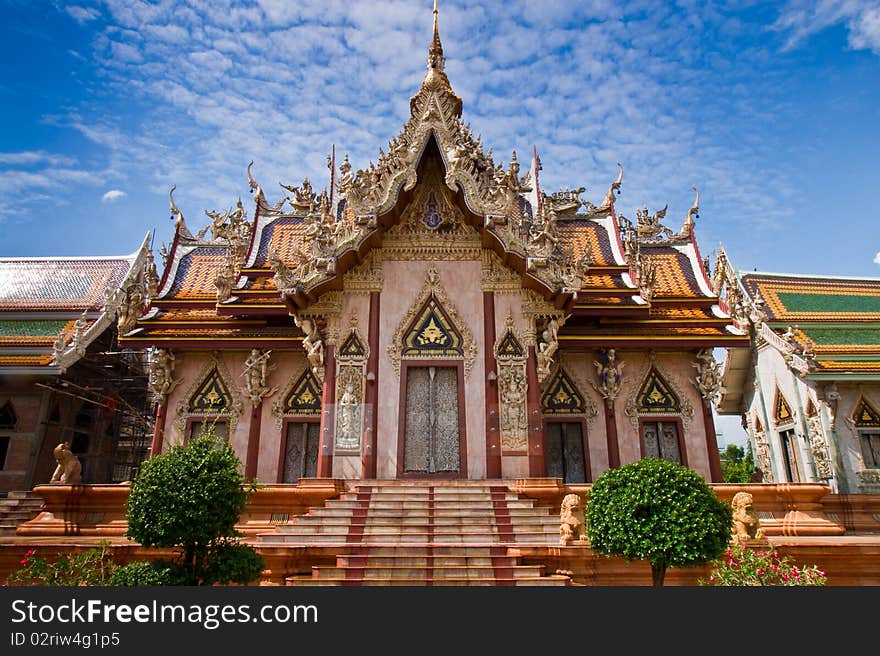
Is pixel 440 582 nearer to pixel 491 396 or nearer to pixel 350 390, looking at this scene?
pixel 491 396

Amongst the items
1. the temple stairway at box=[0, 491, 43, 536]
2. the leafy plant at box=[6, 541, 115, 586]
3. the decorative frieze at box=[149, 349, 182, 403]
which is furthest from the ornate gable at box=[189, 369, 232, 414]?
the leafy plant at box=[6, 541, 115, 586]

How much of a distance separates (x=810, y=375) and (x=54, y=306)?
2213 centimetres

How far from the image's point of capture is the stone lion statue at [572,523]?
8945 millimetres

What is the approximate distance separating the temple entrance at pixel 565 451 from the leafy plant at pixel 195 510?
26.7 ft

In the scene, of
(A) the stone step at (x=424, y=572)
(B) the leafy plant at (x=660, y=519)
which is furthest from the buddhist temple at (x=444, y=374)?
(B) the leafy plant at (x=660, y=519)

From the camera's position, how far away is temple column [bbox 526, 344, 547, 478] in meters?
11.4

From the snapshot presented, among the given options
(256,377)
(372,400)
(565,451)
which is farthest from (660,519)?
(256,377)

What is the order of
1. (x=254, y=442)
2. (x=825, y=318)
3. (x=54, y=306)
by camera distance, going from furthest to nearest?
(x=54, y=306), (x=825, y=318), (x=254, y=442)

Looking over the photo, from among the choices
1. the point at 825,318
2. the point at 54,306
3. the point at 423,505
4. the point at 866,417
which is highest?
the point at 54,306

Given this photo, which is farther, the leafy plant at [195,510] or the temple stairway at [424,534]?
the temple stairway at [424,534]

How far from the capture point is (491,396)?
11922mm

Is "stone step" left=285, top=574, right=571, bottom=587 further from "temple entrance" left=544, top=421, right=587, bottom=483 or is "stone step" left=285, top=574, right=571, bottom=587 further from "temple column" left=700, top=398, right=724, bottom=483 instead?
"temple column" left=700, top=398, right=724, bottom=483

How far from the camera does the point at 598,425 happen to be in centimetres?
1398

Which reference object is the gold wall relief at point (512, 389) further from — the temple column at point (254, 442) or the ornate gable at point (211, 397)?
the ornate gable at point (211, 397)
